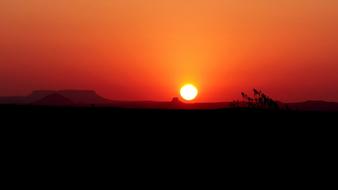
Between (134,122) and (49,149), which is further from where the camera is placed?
(134,122)

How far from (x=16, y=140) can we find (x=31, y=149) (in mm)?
848

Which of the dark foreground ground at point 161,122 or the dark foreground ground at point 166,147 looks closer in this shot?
the dark foreground ground at point 166,147

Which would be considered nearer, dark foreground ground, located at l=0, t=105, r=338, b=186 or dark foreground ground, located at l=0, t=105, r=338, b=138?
dark foreground ground, located at l=0, t=105, r=338, b=186

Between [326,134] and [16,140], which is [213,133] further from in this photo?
[16,140]

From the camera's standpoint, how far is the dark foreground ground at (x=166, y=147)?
11.8m

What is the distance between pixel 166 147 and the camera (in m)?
13.9

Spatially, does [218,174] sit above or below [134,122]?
below

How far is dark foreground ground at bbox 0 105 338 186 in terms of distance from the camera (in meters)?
11.8

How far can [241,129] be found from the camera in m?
16.0

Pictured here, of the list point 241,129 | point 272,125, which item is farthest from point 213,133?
point 272,125

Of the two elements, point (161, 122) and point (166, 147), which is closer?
point (166, 147)

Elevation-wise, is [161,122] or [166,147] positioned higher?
[161,122]

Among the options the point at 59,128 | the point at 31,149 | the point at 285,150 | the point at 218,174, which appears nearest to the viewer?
the point at 218,174

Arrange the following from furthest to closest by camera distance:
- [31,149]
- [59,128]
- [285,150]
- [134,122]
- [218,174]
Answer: [134,122] < [59,128] < [285,150] < [31,149] < [218,174]
